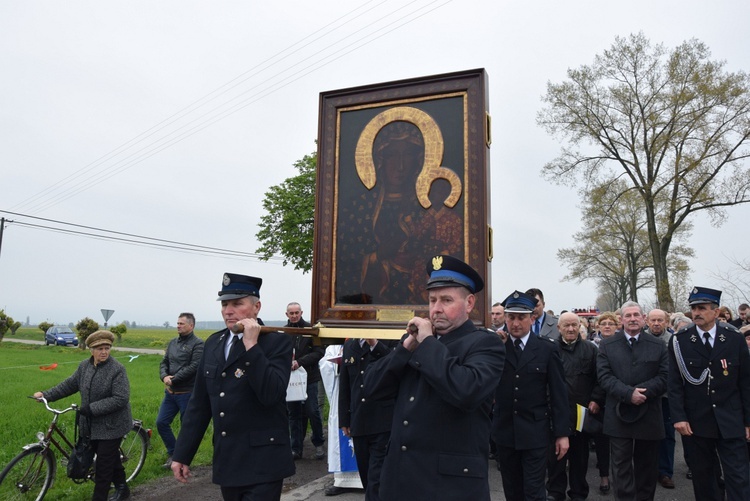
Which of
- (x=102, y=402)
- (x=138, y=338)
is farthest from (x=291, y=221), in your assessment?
(x=138, y=338)

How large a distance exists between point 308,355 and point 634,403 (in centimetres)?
468

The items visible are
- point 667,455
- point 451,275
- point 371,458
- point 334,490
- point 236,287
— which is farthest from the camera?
point 667,455

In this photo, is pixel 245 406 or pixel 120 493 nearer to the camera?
pixel 245 406

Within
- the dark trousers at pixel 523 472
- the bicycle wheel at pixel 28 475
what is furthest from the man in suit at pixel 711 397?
the bicycle wheel at pixel 28 475

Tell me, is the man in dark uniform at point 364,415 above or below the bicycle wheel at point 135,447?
above

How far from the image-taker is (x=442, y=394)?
104 inches

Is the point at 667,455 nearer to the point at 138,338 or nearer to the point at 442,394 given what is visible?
the point at 442,394

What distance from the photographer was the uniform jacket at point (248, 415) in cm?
355

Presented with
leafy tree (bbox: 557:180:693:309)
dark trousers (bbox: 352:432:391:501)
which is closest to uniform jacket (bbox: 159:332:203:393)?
dark trousers (bbox: 352:432:391:501)

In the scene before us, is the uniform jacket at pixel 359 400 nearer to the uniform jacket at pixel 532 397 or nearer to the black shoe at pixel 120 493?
the uniform jacket at pixel 532 397

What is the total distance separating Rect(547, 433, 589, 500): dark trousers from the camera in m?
6.46

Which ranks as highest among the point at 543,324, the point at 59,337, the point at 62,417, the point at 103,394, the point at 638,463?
the point at 543,324

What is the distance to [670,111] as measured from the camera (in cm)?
2467

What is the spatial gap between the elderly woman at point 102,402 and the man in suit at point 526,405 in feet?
13.1
